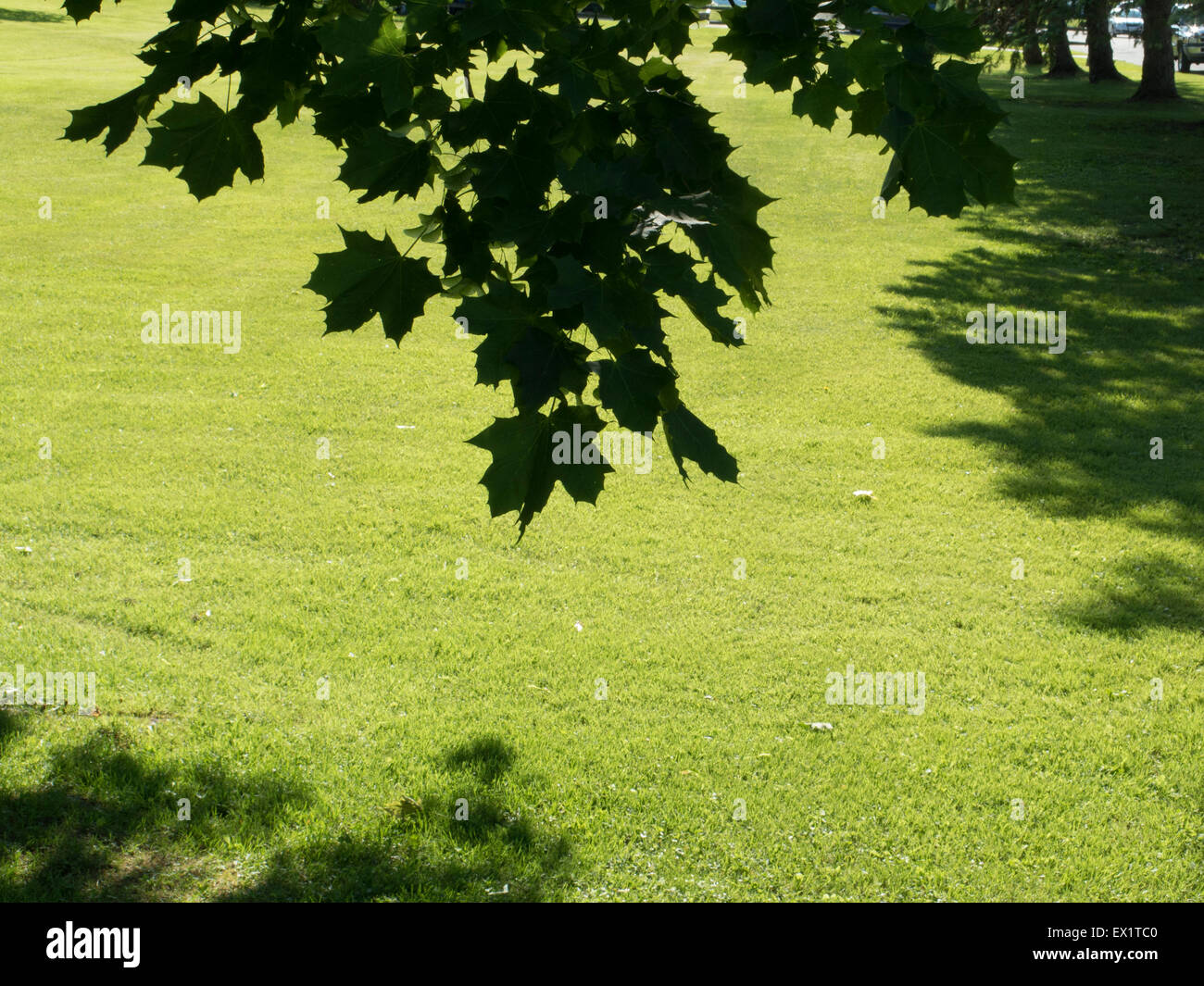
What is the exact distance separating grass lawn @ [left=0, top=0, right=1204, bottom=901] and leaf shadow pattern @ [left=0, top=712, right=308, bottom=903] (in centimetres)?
2

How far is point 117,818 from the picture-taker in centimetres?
460

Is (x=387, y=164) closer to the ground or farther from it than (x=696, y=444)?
farther from it

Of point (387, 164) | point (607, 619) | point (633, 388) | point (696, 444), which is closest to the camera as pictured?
point (633, 388)

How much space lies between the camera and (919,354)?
459 inches

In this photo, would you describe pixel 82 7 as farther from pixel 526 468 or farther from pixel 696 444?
pixel 696 444

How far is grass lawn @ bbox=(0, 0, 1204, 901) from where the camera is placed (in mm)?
4613

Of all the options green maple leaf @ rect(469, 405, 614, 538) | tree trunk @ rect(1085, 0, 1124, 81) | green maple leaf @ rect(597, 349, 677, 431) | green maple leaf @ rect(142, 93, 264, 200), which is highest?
tree trunk @ rect(1085, 0, 1124, 81)

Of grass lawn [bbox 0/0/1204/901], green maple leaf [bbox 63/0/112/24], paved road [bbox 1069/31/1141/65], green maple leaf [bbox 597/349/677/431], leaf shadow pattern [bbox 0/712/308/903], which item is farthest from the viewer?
paved road [bbox 1069/31/1141/65]

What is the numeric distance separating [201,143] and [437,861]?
2803 millimetres

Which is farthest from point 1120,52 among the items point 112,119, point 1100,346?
point 112,119

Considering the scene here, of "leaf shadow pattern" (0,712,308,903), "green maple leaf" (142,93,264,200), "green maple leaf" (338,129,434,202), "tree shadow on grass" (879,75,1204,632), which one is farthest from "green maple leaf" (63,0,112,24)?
"tree shadow on grass" (879,75,1204,632)

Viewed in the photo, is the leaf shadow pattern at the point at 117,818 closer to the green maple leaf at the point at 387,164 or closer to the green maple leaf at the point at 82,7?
the green maple leaf at the point at 387,164

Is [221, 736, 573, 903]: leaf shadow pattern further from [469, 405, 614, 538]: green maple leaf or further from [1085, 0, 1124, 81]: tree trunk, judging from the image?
[1085, 0, 1124, 81]: tree trunk

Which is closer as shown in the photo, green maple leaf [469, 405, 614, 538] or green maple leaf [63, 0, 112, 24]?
green maple leaf [469, 405, 614, 538]
